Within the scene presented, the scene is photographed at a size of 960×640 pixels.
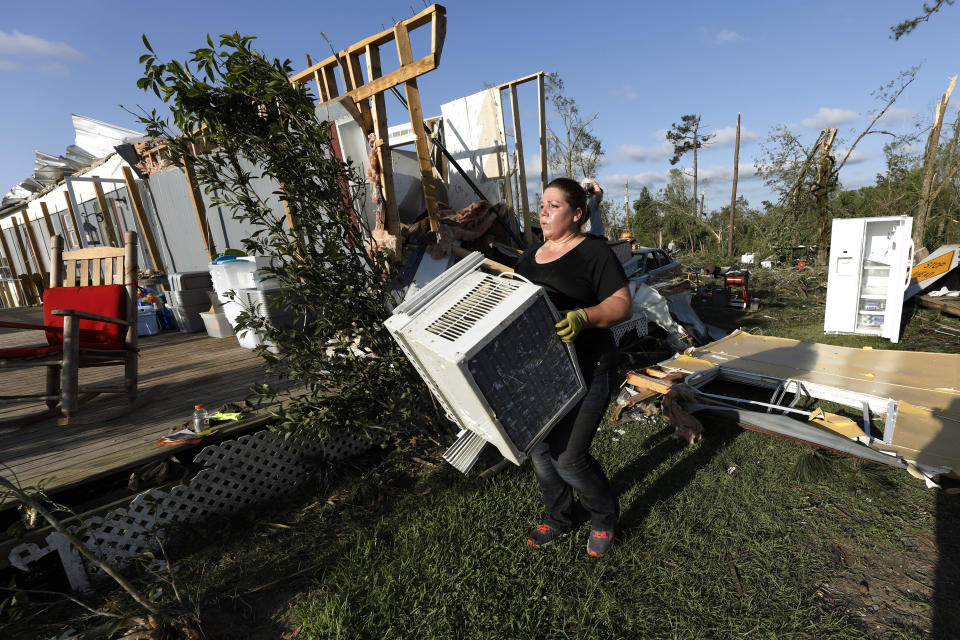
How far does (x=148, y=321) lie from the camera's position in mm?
7312

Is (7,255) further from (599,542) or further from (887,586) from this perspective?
(887,586)

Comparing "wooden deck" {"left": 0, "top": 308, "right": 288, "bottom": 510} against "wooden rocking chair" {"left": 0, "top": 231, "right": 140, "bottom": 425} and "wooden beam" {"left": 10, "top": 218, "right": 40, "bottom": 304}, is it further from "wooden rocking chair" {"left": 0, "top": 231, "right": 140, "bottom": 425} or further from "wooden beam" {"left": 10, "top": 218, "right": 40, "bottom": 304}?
"wooden beam" {"left": 10, "top": 218, "right": 40, "bottom": 304}

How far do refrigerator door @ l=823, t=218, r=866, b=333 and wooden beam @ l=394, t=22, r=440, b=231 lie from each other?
5.98 m

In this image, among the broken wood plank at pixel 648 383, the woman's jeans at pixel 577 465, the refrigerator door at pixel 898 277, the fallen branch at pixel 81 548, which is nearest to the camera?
the fallen branch at pixel 81 548

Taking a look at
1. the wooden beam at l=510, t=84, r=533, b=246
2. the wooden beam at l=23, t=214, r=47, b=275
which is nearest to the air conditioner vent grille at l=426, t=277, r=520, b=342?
the wooden beam at l=510, t=84, r=533, b=246

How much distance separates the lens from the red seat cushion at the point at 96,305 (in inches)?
142

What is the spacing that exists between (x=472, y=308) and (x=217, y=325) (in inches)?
239

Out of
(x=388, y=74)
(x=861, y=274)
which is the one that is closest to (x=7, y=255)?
(x=388, y=74)

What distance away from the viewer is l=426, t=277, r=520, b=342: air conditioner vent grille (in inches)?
63.8

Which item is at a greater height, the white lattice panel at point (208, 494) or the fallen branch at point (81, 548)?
the fallen branch at point (81, 548)

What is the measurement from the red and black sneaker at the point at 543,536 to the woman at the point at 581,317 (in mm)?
192

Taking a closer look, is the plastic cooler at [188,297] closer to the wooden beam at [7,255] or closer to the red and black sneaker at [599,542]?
the red and black sneaker at [599,542]

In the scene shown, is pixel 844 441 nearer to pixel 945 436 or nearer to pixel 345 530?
pixel 945 436

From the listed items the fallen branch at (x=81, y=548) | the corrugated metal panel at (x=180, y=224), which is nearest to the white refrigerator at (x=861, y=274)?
the fallen branch at (x=81, y=548)
